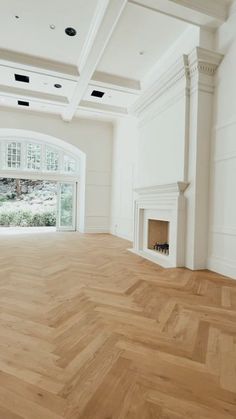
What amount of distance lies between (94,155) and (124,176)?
175 cm

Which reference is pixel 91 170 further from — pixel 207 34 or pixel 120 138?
pixel 207 34

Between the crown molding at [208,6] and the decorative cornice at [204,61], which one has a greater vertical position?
the crown molding at [208,6]

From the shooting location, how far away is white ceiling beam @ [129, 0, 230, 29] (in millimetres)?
3605

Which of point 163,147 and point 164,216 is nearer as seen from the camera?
point 164,216

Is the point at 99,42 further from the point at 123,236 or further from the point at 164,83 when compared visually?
the point at 123,236

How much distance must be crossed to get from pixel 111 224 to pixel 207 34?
20.4 ft

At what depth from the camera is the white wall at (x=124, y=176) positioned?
732 centimetres

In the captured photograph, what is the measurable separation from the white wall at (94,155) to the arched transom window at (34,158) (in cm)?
86

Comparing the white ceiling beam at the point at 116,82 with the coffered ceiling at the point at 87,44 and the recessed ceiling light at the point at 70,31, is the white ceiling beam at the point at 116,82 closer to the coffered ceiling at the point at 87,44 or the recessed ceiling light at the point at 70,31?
the coffered ceiling at the point at 87,44

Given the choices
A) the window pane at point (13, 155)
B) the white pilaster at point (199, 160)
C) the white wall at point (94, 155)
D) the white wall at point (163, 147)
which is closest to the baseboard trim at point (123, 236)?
the white wall at point (94, 155)

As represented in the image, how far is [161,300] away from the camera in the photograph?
2.53m

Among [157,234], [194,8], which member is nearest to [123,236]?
[157,234]

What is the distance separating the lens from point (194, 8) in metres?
3.65

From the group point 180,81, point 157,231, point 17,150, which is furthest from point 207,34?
point 17,150
